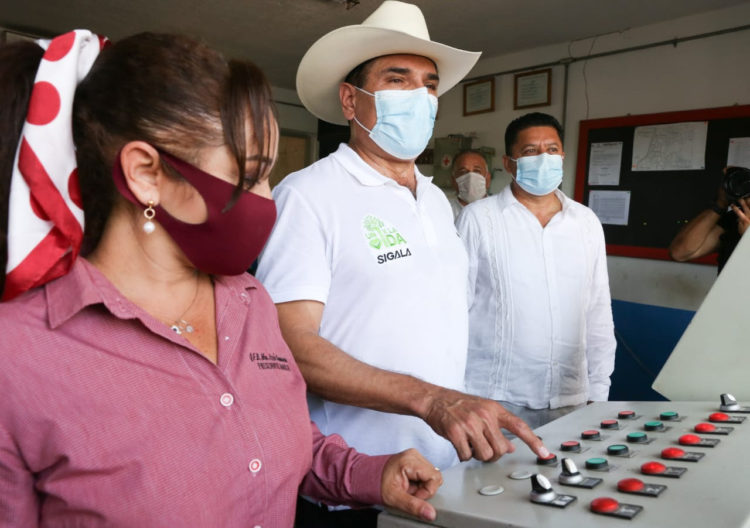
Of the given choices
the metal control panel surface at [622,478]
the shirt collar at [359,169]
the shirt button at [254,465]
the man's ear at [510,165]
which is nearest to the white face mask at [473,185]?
the man's ear at [510,165]

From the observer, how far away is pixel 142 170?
75 cm

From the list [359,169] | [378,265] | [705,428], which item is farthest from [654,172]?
[705,428]

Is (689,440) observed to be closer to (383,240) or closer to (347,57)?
(383,240)

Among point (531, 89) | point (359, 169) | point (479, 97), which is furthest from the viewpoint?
point (479, 97)

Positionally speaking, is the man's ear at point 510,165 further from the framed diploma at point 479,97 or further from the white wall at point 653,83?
the framed diploma at point 479,97

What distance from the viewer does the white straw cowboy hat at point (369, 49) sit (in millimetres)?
1404

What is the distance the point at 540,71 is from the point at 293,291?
418cm

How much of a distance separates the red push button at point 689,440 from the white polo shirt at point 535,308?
44.5 inches

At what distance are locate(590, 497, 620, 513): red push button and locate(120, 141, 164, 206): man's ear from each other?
62 centimetres

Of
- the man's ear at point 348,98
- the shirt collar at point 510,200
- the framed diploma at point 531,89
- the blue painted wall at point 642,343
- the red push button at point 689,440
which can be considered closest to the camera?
the red push button at point 689,440

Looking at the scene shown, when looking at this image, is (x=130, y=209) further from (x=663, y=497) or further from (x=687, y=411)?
(x=687, y=411)

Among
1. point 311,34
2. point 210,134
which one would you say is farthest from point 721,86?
point 210,134

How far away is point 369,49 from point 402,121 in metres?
0.20

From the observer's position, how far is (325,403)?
124 cm
